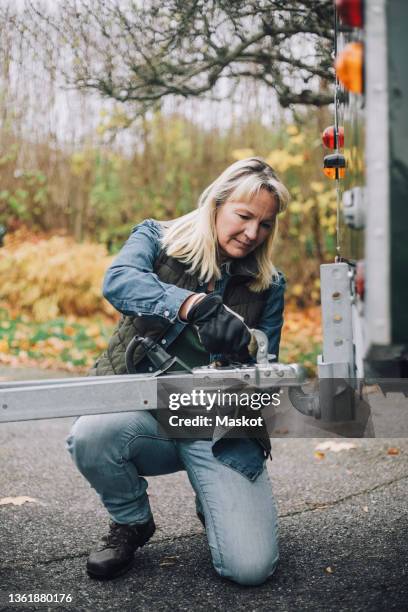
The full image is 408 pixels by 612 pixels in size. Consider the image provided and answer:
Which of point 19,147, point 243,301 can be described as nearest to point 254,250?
point 243,301

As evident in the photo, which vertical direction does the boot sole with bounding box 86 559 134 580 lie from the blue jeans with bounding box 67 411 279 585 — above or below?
below

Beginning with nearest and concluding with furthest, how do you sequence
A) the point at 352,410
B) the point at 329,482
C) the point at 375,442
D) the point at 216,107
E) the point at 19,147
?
1. the point at 352,410
2. the point at 329,482
3. the point at 375,442
4. the point at 216,107
5. the point at 19,147

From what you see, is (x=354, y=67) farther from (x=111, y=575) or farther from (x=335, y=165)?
(x=111, y=575)

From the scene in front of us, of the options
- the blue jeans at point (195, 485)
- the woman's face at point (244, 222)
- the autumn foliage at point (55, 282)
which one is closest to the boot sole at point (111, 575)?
the blue jeans at point (195, 485)

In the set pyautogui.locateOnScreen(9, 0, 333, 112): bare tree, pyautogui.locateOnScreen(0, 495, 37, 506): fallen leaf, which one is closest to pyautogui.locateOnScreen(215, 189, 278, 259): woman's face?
pyautogui.locateOnScreen(0, 495, 37, 506): fallen leaf

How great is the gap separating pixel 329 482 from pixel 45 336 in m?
5.22

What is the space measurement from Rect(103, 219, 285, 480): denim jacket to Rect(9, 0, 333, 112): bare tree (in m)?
2.03

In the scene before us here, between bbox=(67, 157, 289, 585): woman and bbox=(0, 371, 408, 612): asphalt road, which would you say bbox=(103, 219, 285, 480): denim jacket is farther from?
bbox=(0, 371, 408, 612): asphalt road

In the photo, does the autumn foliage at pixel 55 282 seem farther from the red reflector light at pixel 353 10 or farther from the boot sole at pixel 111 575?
the red reflector light at pixel 353 10

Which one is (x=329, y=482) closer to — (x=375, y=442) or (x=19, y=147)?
(x=375, y=442)

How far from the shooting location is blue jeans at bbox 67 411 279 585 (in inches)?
106

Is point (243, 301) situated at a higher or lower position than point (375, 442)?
higher

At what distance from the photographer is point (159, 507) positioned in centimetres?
355

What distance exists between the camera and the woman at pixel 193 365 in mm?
2686
